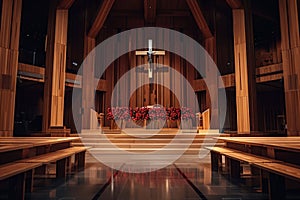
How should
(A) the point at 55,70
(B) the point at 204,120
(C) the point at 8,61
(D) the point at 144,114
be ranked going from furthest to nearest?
(B) the point at 204,120, (A) the point at 55,70, (D) the point at 144,114, (C) the point at 8,61

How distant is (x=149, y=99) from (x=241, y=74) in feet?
15.1

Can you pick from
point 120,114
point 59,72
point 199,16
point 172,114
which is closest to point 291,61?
point 172,114

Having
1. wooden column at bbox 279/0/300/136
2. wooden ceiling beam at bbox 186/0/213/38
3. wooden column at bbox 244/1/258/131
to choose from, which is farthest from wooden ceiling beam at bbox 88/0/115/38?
wooden column at bbox 279/0/300/136

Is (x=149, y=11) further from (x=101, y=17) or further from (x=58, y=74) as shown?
(x=58, y=74)

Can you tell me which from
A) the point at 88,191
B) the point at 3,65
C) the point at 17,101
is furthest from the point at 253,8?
the point at 17,101

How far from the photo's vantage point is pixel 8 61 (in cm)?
684

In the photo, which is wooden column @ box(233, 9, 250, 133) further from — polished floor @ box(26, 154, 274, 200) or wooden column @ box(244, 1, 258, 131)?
polished floor @ box(26, 154, 274, 200)

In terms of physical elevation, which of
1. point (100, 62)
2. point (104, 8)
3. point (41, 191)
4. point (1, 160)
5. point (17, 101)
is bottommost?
point (41, 191)

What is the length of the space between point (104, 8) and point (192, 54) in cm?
459

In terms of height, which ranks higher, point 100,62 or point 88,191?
point 100,62

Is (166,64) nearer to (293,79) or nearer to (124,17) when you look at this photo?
(124,17)

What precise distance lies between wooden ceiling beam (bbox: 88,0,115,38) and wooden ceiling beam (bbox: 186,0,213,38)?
3063 millimetres

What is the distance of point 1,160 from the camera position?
8.63 ft

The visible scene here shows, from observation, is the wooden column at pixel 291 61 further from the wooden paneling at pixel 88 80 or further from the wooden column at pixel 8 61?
the wooden column at pixel 8 61
